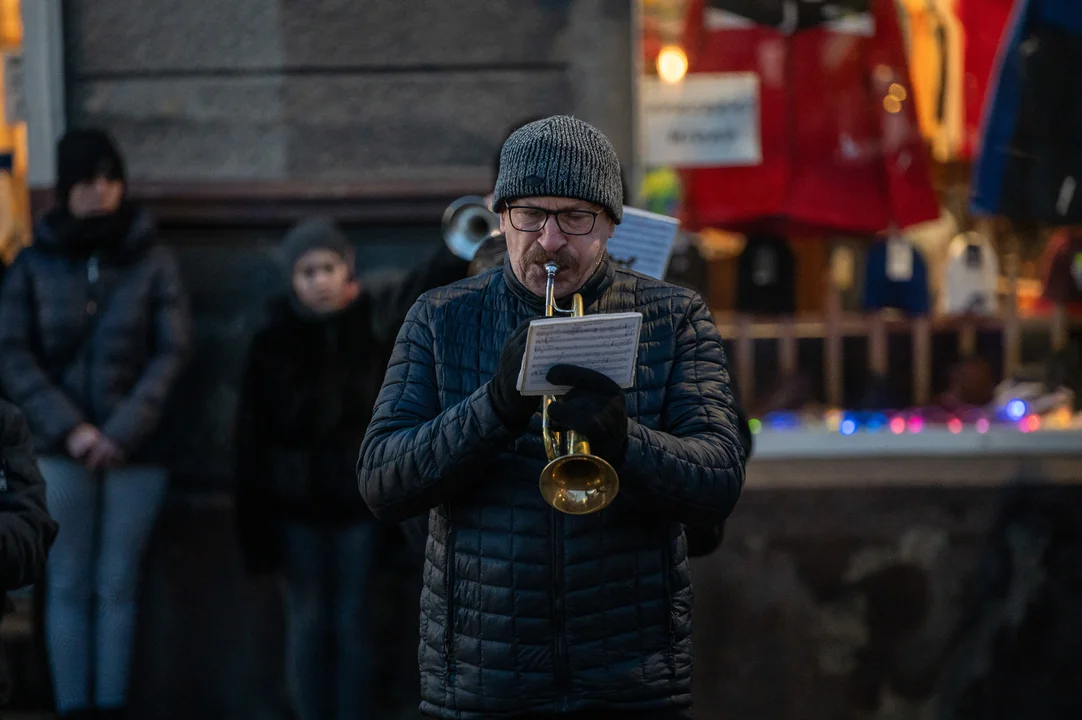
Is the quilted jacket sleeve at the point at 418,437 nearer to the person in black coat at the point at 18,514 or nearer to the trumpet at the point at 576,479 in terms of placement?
the trumpet at the point at 576,479

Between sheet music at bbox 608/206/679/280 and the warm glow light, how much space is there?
7.11 feet

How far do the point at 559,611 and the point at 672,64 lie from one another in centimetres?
358

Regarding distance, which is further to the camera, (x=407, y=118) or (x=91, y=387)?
(x=407, y=118)

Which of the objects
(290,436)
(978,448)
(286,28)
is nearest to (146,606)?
(290,436)

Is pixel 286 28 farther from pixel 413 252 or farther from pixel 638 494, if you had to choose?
pixel 638 494

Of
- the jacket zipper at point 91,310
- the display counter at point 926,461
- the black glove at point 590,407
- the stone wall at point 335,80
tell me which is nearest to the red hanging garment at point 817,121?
the stone wall at point 335,80

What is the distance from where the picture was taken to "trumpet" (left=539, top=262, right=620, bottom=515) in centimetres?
291

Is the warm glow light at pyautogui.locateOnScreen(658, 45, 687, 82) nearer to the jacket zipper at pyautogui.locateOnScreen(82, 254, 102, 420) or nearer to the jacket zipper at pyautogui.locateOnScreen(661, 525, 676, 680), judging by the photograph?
the jacket zipper at pyautogui.locateOnScreen(82, 254, 102, 420)

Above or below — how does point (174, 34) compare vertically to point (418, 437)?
above

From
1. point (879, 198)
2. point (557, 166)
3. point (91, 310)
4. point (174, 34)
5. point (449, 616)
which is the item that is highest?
point (174, 34)

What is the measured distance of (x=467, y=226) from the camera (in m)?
4.64

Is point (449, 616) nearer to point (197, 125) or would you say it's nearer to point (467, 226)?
point (467, 226)

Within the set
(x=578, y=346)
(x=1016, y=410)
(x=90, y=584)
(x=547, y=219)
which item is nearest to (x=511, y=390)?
(x=578, y=346)

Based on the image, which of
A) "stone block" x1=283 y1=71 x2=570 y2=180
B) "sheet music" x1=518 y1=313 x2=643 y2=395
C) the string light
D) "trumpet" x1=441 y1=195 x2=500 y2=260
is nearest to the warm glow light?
"stone block" x1=283 y1=71 x2=570 y2=180
